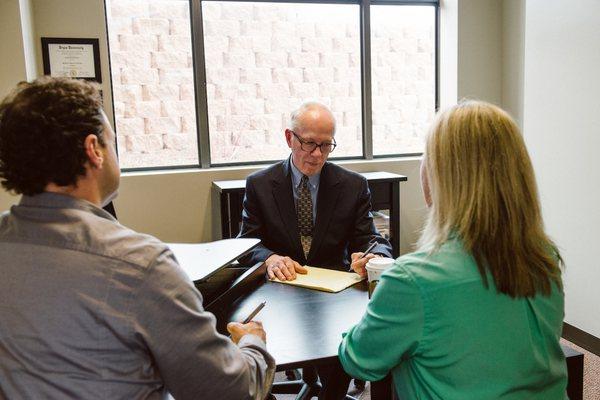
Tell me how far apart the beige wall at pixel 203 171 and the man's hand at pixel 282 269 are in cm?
190

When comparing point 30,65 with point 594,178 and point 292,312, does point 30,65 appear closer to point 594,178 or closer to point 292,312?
point 292,312

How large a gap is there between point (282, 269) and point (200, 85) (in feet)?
7.40

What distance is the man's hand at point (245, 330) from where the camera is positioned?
3.88ft

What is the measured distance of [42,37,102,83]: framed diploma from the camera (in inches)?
127

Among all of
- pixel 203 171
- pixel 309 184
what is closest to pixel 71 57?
pixel 203 171

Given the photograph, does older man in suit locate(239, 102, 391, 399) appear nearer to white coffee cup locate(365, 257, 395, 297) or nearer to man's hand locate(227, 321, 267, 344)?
white coffee cup locate(365, 257, 395, 297)

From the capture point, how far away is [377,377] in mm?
1061

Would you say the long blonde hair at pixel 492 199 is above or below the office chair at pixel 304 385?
above

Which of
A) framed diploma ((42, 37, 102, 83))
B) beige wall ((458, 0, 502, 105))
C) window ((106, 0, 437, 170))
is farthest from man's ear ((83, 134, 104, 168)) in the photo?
beige wall ((458, 0, 502, 105))

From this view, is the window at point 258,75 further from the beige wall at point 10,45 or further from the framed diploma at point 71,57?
the beige wall at point 10,45

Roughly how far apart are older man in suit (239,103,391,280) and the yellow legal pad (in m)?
0.31

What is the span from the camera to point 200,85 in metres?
3.63

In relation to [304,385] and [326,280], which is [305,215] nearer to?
[326,280]

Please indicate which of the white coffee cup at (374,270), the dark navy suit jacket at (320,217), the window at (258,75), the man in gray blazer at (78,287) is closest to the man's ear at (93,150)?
the man in gray blazer at (78,287)
